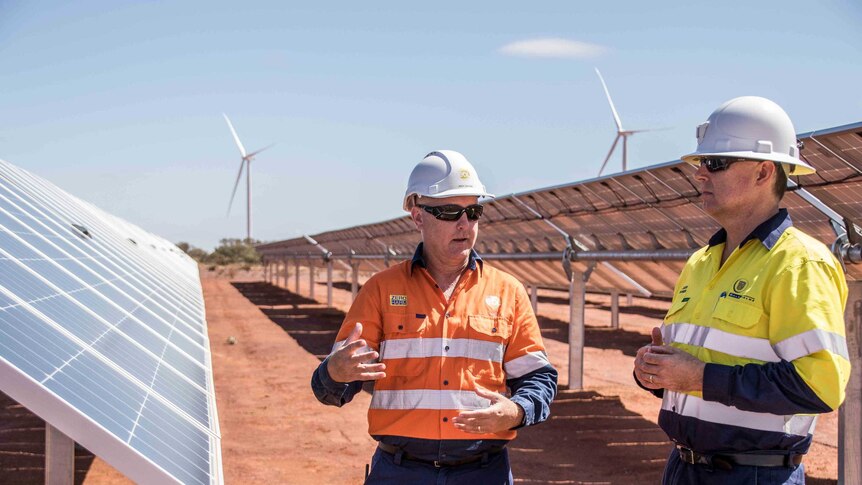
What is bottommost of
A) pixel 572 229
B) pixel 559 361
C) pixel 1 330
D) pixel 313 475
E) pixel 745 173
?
pixel 559 361

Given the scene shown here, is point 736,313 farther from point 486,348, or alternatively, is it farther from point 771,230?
point 486,348

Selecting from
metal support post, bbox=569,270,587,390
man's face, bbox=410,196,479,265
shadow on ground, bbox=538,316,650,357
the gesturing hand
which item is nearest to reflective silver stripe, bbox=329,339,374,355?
man's face, bbox=410,196,479,265

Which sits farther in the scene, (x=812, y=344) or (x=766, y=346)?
(x=766, y=346)

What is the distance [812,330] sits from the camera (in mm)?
2832

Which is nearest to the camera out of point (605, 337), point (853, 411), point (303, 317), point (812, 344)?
point (812, 344)

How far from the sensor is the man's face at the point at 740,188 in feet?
10.8

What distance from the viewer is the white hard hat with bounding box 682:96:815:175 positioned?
3.28 metres

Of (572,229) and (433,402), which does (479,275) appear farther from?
(572,229)

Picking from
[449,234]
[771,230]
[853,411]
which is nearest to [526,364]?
[449,234]

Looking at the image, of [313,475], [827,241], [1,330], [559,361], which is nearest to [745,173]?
[1,330]

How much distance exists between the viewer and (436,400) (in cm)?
336

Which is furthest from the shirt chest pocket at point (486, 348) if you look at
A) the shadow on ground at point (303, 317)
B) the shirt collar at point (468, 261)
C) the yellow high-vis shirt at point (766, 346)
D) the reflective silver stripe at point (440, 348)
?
the shadow on ground at point (303, 317)

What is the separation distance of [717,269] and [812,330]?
0.68 m

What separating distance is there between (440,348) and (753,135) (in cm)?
152
